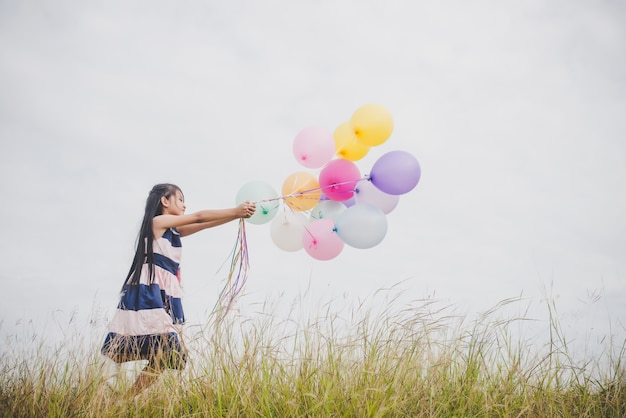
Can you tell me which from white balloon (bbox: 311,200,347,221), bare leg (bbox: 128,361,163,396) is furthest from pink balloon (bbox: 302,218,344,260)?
bare leg (bbox: 128,361,163,396)

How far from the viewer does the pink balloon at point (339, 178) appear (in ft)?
13.3

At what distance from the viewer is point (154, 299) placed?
3.16m

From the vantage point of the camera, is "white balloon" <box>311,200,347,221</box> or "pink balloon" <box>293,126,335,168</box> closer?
"pink balloon" <box>293,126,335,168</box>

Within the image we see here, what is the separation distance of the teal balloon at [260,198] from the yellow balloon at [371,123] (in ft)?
2.76

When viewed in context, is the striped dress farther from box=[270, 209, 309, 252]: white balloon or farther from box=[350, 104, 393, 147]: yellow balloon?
box=[350, 104, 393, 147]: yellow balloon

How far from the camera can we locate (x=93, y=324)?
376 centimetres

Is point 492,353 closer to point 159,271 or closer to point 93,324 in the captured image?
point 159,271

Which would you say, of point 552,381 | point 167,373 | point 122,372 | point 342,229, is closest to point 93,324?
point 122,372

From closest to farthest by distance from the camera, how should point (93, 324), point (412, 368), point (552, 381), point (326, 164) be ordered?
point (412, 368), point (552, 381), point (93, 324), point (326, 164)

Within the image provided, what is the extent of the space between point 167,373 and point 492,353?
1.98 m

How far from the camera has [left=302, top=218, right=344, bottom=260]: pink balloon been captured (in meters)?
4.00

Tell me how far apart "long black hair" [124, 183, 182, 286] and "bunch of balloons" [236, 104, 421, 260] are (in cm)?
66

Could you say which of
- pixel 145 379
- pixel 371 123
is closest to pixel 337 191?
pixel 371 123

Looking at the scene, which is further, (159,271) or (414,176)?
(414,176)
